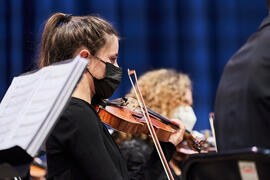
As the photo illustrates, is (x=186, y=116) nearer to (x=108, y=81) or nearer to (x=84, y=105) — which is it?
(x=108, y=81)

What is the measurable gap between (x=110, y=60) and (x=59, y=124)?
0.37 m

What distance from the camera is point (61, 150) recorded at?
1.47 m

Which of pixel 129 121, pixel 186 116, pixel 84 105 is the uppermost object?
pixel 84 105

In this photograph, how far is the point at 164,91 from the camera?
271 cm

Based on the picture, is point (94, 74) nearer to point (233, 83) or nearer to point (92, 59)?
point (92, 59)

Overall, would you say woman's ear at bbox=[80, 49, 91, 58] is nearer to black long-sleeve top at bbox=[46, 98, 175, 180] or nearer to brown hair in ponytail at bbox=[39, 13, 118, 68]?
brown hair in ponytail at bbox=[39, 13, 118, 68]

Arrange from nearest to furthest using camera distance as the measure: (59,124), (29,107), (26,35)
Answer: (29,107)
(59,124)
(26,35)

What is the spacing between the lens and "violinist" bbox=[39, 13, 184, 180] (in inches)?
56.7

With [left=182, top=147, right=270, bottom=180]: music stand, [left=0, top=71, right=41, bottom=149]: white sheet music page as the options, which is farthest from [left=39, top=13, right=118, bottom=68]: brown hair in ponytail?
[left=182, top=147, right=270, bottom=180]: music stand

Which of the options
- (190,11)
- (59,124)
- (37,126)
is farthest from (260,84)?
(190,11)

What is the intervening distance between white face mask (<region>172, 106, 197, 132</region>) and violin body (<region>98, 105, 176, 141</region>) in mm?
595

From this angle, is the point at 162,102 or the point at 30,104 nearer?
the point at 30,104

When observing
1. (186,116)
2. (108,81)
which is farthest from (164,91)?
(108,81)

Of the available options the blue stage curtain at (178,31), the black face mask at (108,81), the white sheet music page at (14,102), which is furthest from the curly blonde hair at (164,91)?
the white sheet music page at (14,102)
